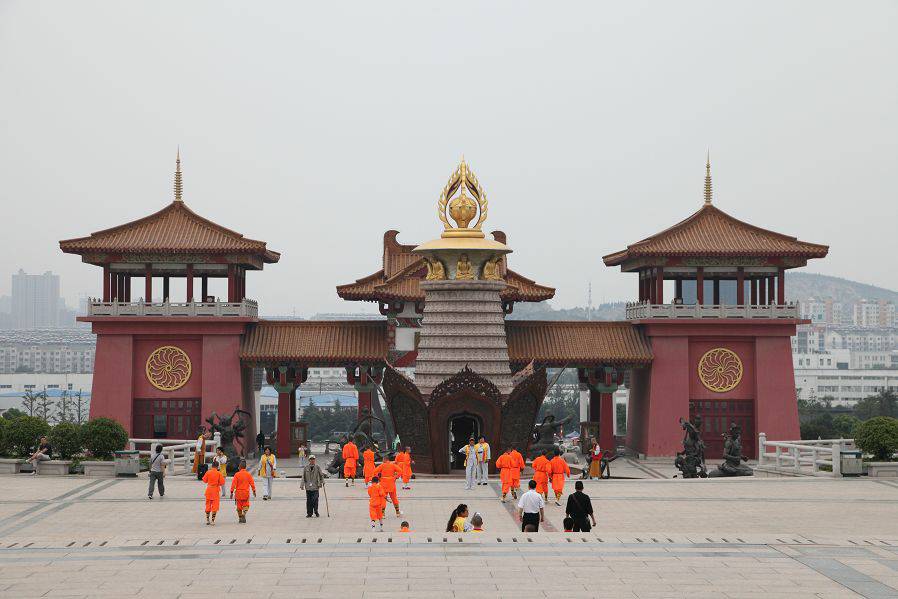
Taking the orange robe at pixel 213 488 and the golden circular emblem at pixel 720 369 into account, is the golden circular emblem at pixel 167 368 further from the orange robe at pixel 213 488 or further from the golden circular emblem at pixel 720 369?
the orange robe at pixel 213 488

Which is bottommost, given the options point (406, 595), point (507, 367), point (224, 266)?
point (406, 595)

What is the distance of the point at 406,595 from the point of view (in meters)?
16.2

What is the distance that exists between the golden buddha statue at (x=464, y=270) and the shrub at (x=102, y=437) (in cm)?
1045

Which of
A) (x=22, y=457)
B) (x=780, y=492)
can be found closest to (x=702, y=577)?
(x=780, y=492)

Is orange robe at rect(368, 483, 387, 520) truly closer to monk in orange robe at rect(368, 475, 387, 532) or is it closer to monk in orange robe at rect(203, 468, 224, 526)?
monk in orange robe at rect(368, 475, 387, 532)

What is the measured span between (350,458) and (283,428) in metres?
13.6

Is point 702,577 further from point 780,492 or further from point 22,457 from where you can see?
point 22,457

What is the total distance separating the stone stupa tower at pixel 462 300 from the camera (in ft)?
115

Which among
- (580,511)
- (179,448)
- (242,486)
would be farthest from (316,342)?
(580,511)

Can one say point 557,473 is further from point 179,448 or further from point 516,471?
point 179,448

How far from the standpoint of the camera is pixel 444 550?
62.5 ft

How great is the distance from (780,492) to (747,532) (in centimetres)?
689

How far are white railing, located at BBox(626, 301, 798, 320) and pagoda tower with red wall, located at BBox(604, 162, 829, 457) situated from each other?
35mm

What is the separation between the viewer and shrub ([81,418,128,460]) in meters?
32.9
